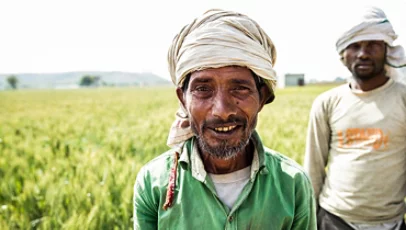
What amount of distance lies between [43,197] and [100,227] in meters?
0.93

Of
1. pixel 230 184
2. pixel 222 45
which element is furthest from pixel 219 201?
pixel 222 45

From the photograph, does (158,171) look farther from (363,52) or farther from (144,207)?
(363,52)

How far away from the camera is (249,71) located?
1354 millimetres

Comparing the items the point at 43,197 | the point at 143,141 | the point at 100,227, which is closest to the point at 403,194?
the point at 100,227

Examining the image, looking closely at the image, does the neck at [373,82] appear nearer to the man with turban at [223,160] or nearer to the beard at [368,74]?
the beard at [368,74]

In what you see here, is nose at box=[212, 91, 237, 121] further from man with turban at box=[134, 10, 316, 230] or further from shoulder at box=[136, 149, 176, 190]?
shoulder at box=[136, 149, 176, 190]

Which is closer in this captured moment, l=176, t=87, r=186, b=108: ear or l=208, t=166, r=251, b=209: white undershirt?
l=208, t=166, r=251, b=209: white undershirt

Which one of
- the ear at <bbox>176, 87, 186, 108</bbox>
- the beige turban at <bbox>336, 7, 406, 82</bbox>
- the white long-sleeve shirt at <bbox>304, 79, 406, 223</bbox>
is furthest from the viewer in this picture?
the beige turban at <bbox>336, 7, 406, 82</bbox>

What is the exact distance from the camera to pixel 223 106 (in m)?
1.28

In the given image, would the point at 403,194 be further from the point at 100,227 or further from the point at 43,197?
the point at 43,197

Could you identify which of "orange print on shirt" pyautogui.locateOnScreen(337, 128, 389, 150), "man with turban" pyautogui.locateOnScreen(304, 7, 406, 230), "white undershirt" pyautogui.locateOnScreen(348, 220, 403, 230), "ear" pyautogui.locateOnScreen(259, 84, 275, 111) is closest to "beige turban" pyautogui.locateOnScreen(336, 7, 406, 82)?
"man with turban" pyautogui.locateOnScreen(304, 7, 406, 230)

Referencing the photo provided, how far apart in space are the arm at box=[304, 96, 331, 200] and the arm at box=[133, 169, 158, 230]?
4.53 ft

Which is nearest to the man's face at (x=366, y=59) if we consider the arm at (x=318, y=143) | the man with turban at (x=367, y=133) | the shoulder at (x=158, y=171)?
the man with turban at (x=367, y=133)

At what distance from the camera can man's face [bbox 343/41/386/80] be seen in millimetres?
2154
